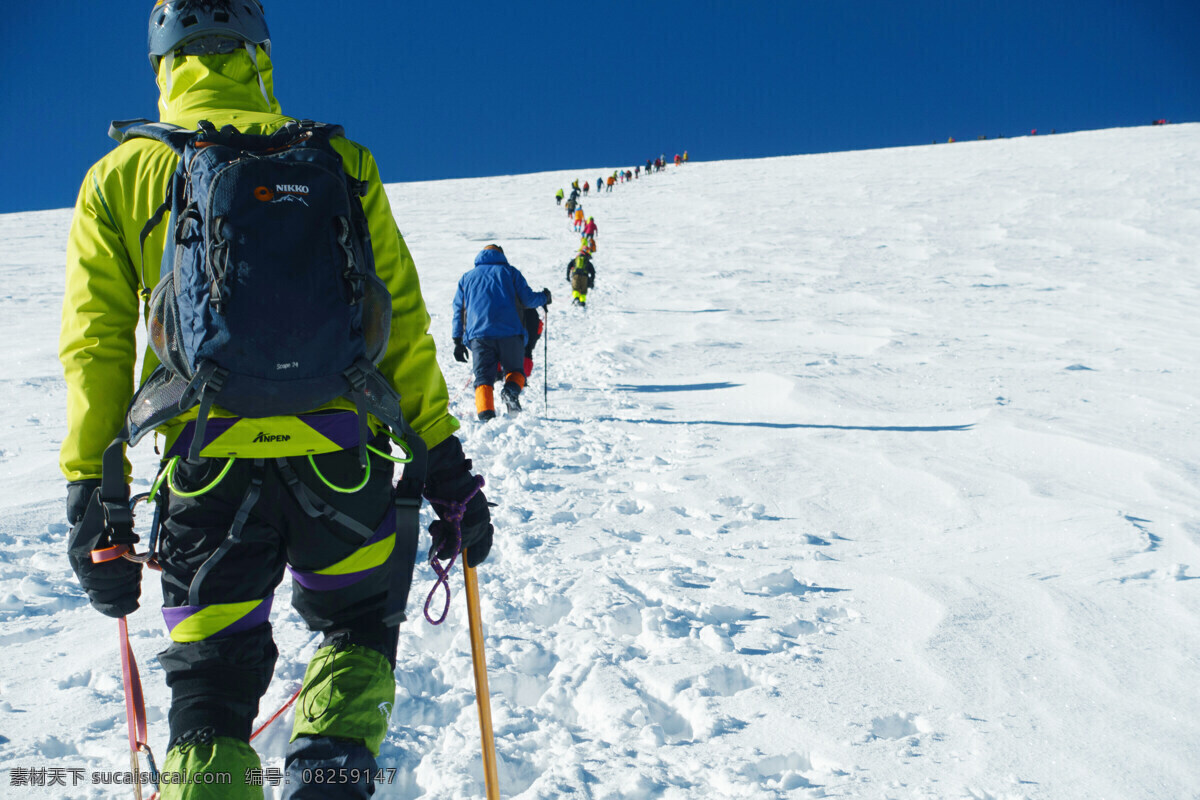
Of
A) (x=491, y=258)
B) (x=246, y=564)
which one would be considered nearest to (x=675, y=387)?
(x=491, y=258)

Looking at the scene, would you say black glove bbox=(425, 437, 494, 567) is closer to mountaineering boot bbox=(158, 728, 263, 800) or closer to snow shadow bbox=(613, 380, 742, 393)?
mountaineering boot bbox=(158, 728, 263, 800)

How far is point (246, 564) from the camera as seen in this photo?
1.56 meters

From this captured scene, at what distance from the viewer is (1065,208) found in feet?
68.0

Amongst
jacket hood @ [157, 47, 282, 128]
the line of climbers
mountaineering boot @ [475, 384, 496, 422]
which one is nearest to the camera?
jacket hood @ [157, 47, 282, 128]

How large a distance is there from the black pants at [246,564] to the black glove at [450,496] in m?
0.21

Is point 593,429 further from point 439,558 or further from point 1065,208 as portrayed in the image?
point 1065,208

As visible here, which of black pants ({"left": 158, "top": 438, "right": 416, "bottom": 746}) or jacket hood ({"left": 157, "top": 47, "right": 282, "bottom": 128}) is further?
jacket hood ({"left": 157, "top": 47, "right": 282, "bottom": 128})

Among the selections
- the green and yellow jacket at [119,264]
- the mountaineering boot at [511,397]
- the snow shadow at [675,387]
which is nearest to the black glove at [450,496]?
the green and yellow jacket at [119,264]

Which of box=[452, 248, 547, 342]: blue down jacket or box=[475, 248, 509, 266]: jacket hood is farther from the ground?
box=[475, 248, 509, 266]: jacket hood

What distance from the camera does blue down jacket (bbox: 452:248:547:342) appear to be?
662cm

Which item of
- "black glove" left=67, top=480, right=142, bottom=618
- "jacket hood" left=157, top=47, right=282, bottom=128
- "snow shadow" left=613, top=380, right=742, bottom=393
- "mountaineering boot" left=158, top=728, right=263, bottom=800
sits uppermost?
"jacket hood" left=157, top=47, right=282, bottom=128

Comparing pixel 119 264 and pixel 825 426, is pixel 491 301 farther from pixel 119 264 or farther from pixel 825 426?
pixel 119 264

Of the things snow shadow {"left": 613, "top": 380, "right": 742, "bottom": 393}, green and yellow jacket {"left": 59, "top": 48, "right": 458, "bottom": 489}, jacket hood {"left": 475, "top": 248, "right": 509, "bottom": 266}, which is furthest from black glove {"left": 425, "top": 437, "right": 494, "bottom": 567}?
snow shadow {"left": 613, "top": 380, "right": 742, "bottom": 393}

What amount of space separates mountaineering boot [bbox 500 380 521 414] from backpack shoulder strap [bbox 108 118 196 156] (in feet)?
16.3
